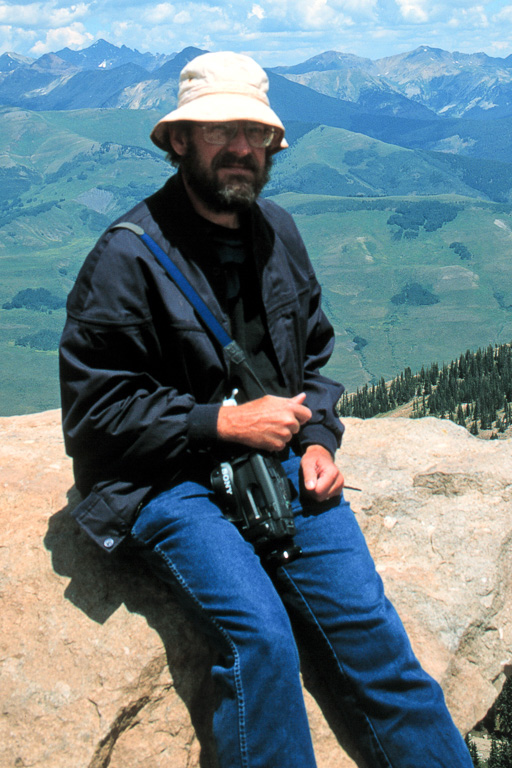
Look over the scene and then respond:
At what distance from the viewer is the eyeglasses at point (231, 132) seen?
526 cm

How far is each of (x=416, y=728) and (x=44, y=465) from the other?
15.8 feet

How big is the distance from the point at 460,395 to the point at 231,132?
116 meters

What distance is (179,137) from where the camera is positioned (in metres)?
5.47

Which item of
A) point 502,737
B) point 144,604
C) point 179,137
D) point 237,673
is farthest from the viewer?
point 502,737

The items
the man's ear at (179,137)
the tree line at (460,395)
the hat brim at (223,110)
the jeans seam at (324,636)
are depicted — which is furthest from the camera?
the tree line at (460,395)

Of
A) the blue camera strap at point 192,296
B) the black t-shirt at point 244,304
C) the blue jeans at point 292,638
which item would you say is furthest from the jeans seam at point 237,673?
the blue camera strap at point 192,296

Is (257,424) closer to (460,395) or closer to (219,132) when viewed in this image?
(219,132)

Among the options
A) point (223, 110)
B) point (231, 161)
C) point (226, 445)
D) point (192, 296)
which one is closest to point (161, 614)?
point (226, 445)

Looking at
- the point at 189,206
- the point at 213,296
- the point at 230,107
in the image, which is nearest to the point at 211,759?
the point at 213,296

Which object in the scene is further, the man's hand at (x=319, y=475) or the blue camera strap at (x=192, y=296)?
the man's hand at (x=319, y=475)

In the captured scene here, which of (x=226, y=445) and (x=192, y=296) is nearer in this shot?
(x=192, y=296)

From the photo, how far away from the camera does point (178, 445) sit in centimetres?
513

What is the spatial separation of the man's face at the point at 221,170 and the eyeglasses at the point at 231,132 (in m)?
0.03

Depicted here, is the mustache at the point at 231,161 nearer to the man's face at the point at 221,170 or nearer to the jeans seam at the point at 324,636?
the man's face at the point at 221,170
